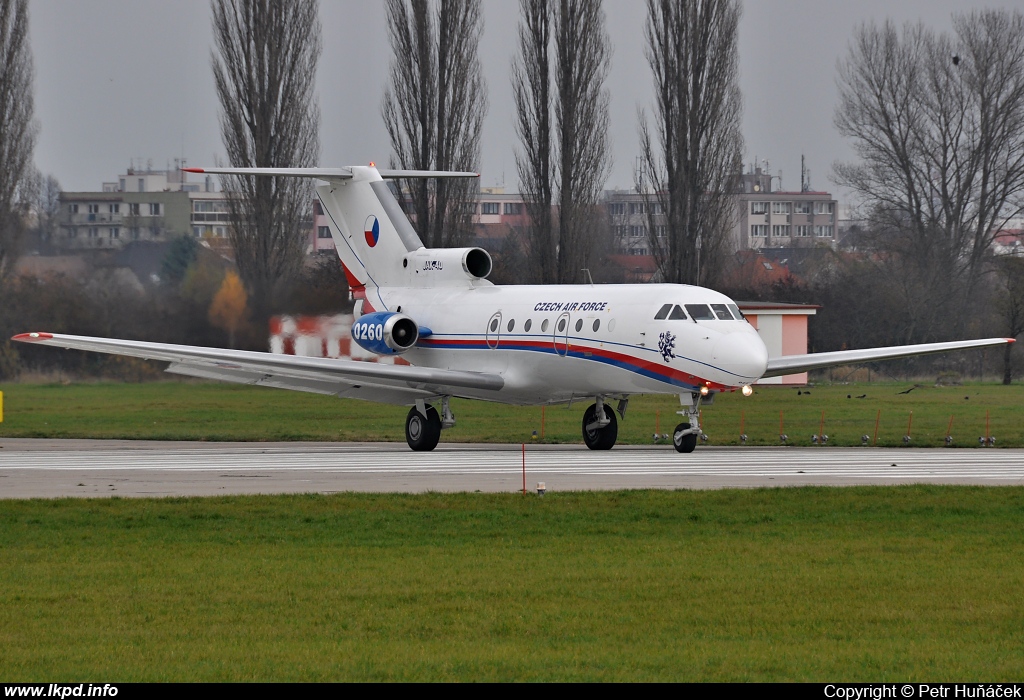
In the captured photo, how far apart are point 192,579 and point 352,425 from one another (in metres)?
22.9

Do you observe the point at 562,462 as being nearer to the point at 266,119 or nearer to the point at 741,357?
the point at 741,357

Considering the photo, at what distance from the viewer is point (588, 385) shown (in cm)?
2636

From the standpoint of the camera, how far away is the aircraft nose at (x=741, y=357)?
77.7 ft

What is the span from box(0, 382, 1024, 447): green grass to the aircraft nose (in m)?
5.64

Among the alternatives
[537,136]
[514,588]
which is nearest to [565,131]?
[537,136]

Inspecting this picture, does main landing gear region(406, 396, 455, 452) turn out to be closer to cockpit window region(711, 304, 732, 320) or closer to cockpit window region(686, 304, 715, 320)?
cockpit window region(686, 304, 715, 320)

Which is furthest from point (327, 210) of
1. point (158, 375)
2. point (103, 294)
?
point (158, 375)

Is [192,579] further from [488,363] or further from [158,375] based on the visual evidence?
[158,375]

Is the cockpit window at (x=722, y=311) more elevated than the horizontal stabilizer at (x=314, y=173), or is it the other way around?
the horizontal stabilizer at (x=314, y=173)

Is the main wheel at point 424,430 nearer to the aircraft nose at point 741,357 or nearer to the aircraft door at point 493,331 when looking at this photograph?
the aircraft door at point 493,331

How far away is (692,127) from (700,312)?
88.5 feet

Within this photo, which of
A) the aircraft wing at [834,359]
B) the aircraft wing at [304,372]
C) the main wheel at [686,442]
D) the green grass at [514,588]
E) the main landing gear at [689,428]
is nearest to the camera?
the green grass at [514,588]

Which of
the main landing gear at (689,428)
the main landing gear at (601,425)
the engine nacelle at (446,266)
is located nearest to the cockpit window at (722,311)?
the main landing gear at (689,428)

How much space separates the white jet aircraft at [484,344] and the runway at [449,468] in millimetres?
1230
